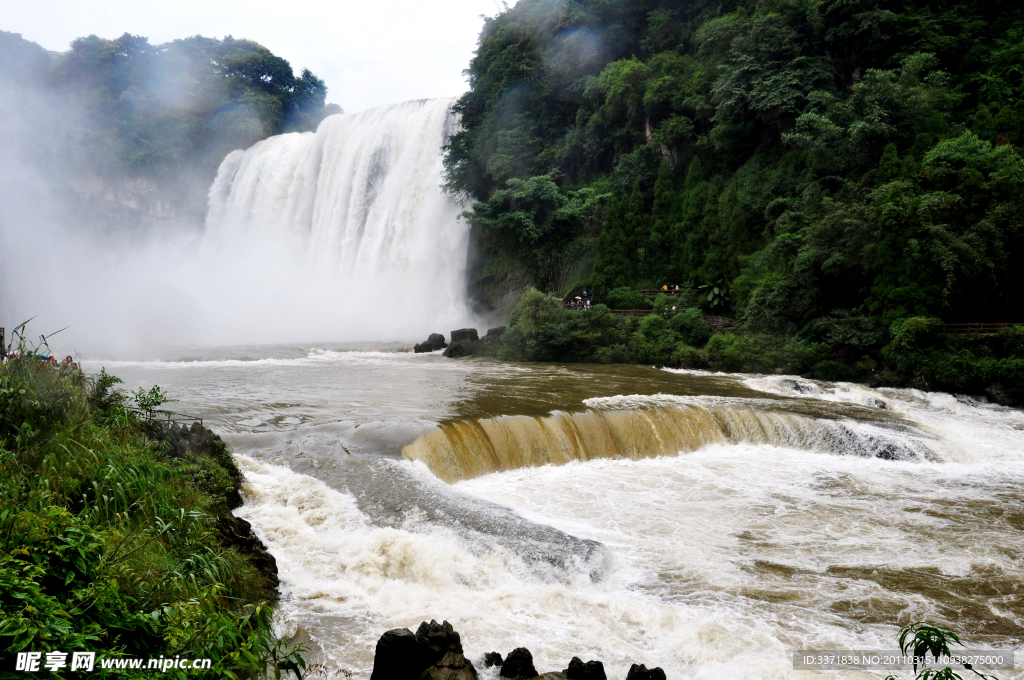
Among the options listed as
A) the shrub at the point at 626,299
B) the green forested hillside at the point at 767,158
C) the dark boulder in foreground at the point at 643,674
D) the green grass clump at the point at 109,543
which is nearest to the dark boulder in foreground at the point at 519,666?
the dark boulder in foreground at the point at 643,674

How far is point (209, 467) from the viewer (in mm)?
7691

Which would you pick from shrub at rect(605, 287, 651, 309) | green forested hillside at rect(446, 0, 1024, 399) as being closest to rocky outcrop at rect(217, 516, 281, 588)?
green forested hillside at rect(446, 0, 1024, 399)

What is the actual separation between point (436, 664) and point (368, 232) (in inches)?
1324

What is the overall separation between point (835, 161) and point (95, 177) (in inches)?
2048

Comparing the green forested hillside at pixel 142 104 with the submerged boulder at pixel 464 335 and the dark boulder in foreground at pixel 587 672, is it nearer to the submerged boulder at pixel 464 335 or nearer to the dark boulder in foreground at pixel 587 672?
the submerged boulder at pixel 464 335

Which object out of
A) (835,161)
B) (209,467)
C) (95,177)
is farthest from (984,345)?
(95,177)

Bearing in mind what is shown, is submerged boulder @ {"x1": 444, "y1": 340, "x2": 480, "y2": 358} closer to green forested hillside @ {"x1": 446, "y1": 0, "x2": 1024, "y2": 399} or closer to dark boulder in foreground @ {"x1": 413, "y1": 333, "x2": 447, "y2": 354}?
dark boulder in foreground @ {"x1": 413, "y1": 333, "x2": 447, "y2": 354}

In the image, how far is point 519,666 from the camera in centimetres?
473

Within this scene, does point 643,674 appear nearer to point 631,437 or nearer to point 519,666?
point 519,666

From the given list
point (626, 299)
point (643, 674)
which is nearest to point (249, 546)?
point (643, 674)

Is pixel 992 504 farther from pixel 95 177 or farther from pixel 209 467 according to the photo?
pixel 95 177

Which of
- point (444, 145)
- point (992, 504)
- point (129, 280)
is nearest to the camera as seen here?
point (992, 504)

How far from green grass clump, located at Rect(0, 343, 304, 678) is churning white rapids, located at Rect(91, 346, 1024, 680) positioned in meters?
0.96

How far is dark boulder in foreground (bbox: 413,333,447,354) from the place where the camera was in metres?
26.5
